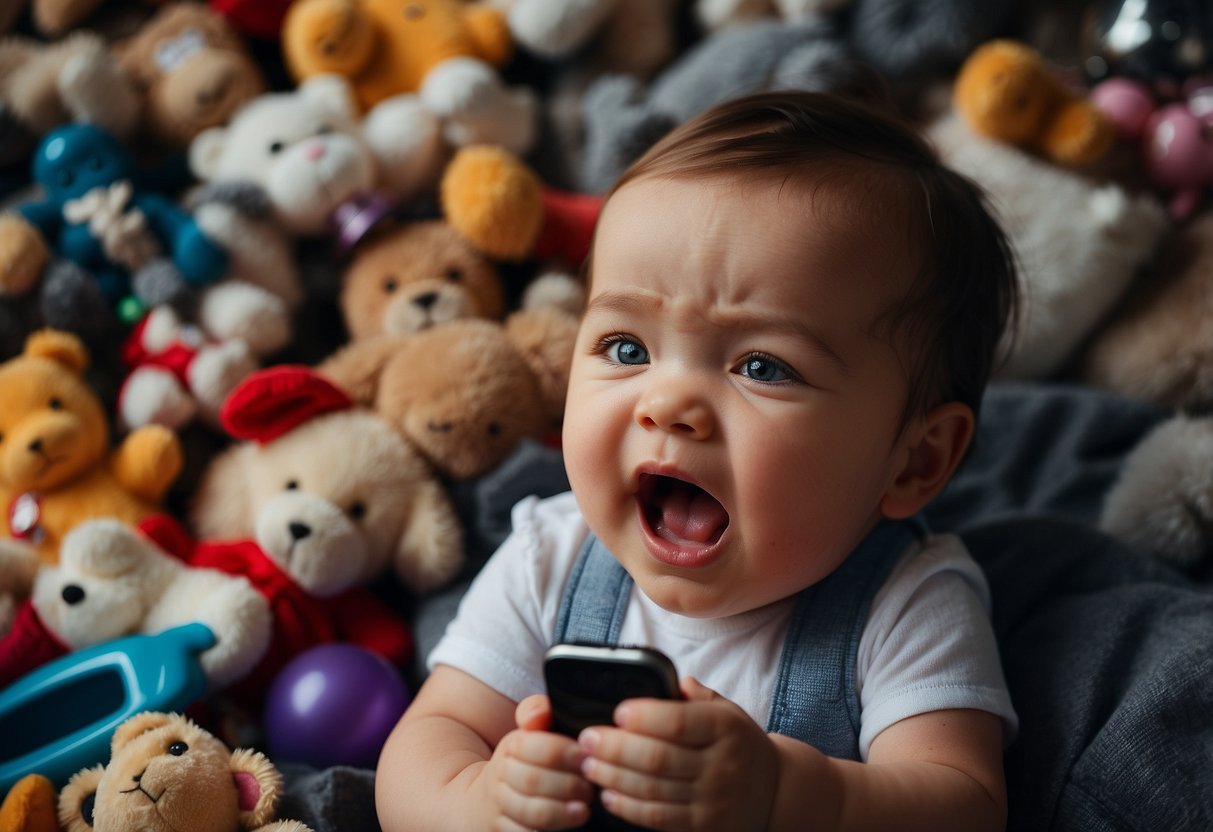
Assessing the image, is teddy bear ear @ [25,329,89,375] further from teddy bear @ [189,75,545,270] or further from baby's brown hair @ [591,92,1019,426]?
baby's brown hair @ [591,92,1019,426]

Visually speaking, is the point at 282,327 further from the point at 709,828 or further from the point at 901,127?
the point at 709,828

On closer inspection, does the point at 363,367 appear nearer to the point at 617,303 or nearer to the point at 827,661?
the point at 617,303

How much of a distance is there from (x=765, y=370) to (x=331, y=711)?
464 mm

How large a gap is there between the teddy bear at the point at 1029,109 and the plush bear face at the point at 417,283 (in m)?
0.62

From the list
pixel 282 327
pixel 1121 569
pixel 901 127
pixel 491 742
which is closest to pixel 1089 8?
pixel 901 127

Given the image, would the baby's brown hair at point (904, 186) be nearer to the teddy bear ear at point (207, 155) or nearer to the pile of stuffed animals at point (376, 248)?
the pile of stuffed animals at point (376, 248)

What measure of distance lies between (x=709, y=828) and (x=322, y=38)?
105 centimetres

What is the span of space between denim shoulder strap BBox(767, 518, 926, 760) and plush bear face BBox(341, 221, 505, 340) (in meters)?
0.55

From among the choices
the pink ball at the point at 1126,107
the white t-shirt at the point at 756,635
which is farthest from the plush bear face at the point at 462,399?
the pink ball at the point at 1126,107

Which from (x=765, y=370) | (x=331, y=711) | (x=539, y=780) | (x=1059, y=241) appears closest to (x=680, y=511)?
(x=765, y=370)

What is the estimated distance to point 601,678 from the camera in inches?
23.9

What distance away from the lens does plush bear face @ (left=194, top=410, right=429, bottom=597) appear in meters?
0.97

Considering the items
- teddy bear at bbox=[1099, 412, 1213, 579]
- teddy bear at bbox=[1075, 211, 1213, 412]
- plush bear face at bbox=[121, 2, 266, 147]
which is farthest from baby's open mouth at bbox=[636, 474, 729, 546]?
plush bear face at bbox=[121, 2, 266, 147]

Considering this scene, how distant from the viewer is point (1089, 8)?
147 cm
